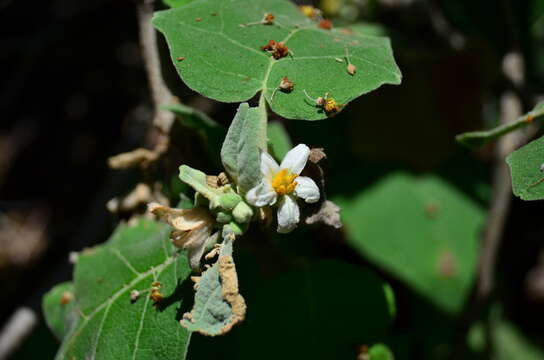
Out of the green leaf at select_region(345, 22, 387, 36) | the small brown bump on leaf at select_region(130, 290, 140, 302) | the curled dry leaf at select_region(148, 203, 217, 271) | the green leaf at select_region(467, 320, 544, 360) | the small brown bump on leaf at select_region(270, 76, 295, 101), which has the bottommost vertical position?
the green leaf at select_region(467, 320, 544, 360)

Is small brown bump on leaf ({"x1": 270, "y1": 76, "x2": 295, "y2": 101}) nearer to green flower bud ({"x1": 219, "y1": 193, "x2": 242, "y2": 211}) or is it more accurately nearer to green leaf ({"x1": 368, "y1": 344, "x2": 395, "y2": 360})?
green flower bud ({"x1": 219, "y1": 193, "x2": 242, "y2": 211})

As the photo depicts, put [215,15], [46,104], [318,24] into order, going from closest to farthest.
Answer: [215,15] < [318,24] < [46,104]

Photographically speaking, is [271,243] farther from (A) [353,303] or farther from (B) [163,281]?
(B) [163,281]

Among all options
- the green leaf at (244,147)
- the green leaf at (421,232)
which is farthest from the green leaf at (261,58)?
the green leaf at (421,232)

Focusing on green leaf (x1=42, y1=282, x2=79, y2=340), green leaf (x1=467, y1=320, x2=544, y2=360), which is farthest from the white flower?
green leaf (x1=467, y1=320, x2=544, y2=360)

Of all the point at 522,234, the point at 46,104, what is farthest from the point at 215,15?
the point at 46,104

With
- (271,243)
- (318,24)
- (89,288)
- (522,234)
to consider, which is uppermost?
(318,24)
